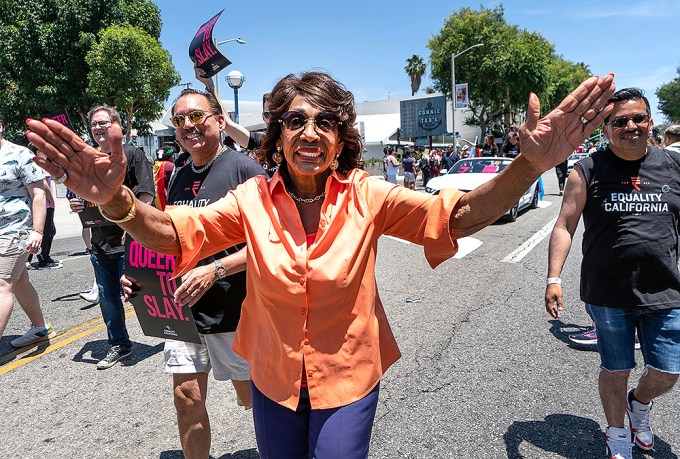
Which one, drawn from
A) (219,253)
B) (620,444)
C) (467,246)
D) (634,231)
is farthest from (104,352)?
(467,246)

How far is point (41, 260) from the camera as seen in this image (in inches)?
346

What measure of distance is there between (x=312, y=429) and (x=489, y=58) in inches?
1738

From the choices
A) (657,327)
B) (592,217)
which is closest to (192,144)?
(592,217)

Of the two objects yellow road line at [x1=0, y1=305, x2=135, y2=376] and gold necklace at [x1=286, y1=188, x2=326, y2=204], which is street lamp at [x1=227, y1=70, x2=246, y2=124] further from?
gold necklace at [x1=286, y1=188, x2=326, y2=204]

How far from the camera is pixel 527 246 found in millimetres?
9281

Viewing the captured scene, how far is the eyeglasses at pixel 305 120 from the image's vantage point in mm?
1956

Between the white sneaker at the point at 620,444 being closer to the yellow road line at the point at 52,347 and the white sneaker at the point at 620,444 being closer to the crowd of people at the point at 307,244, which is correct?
the crowd of people at the point at 307,244

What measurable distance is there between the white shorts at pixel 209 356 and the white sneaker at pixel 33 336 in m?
3.17

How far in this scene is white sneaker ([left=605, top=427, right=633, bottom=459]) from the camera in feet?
9.02

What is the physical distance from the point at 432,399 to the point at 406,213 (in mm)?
2138

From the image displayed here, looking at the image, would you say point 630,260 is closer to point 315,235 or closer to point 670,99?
point 315,235

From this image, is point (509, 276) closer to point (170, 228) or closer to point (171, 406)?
point (171, 406)

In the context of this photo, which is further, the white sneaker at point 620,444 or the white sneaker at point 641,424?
the white sneaker at point 641,424

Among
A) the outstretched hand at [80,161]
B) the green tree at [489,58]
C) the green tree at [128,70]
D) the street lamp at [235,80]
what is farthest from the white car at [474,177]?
the green tree at [489,58]
